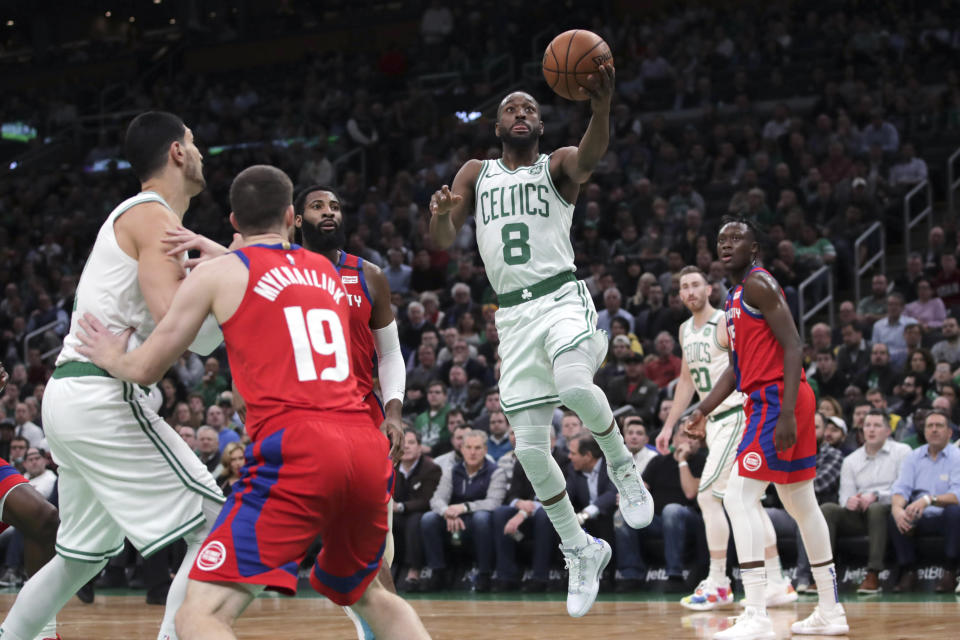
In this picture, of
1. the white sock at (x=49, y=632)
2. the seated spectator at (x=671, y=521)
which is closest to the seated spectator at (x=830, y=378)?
the seated spectator at (x=671, y=521)

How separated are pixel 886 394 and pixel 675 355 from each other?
2356 mm

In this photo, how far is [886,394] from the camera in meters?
12.4

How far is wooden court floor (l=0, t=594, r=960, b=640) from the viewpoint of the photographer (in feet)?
24.2

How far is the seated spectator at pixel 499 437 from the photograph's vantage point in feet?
41.1

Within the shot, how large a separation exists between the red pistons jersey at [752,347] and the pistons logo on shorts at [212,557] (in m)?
4.24

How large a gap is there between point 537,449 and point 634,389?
238 inches

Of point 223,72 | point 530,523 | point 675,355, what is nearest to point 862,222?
point 675,355

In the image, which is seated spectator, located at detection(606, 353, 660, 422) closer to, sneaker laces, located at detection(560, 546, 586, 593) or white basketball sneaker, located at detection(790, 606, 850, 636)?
white basketball sneaker, located at detection(790, 606, 850, 636)

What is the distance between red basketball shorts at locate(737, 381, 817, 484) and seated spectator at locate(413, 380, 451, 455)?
6.42 meters

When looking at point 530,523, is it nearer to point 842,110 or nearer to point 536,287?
point 536,287

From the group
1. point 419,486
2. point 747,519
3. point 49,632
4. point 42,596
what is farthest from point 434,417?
point 42,596

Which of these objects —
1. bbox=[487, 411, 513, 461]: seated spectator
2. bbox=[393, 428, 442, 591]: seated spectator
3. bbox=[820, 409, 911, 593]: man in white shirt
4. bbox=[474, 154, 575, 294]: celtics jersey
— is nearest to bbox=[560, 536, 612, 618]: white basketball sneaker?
bbox=[474, 154, 575, 294]: celtics jersey

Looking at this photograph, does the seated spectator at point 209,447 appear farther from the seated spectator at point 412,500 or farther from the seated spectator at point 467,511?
the seated spectator at point 467,511

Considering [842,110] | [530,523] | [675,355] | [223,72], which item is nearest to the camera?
[530,523]
